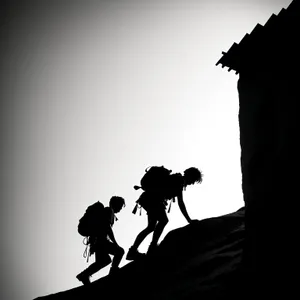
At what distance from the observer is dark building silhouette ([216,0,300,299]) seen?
15.0 feet

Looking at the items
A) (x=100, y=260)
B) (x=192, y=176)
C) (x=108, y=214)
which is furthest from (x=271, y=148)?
(x=100, y=260)

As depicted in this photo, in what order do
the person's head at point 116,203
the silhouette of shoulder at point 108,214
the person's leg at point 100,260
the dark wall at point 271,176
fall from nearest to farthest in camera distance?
the dark wall at point 271,176
the person's leg at point 100,260
the silhouette of shoulder at point 108,214
the person's head at point 116,203

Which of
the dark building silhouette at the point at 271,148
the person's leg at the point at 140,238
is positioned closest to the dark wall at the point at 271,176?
the dark building silhouette at the point at 271,148

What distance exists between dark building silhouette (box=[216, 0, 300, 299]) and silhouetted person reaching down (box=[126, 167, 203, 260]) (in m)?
1.83

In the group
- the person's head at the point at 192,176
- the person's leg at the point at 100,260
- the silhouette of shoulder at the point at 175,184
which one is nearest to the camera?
the person's leg at the point at 100,260

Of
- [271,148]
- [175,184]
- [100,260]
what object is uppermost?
[175,184]

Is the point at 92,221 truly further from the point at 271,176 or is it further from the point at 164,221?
the point at 271,176

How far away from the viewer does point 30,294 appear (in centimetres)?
18575

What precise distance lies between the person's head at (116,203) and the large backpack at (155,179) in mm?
786

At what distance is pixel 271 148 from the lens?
16.9 ft

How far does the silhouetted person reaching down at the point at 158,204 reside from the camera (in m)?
6.55

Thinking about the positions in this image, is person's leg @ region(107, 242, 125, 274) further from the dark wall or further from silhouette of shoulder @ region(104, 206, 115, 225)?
the dark wall

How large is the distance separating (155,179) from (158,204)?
1.93ft

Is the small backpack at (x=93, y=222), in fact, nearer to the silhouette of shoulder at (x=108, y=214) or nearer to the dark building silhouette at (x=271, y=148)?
the silhouette of shoulder at (x=108, y=214)
